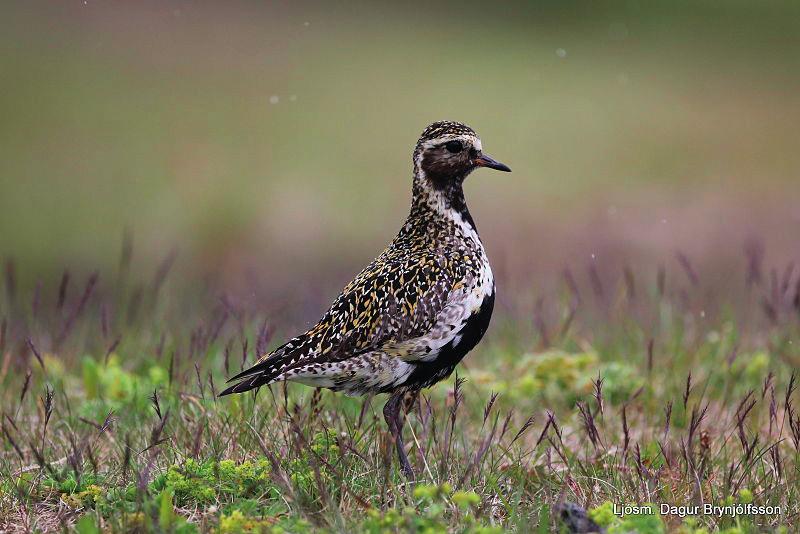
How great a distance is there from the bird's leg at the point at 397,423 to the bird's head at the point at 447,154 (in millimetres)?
1103

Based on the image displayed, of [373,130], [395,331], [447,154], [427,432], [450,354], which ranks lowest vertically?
[427,432]

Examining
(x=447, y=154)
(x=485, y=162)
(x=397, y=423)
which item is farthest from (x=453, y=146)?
(x=397, y=423)

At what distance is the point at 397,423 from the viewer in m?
4.97

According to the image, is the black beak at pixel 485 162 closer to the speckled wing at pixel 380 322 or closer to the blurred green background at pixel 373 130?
the speckled wing at pixel 380 322

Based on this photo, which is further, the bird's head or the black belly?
the bird's head

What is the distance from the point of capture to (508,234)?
1273 centimetres

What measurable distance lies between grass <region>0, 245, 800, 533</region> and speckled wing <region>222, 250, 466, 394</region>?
236 millimetres

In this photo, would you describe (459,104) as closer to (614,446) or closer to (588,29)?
(588,29)

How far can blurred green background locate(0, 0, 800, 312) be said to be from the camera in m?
12.4

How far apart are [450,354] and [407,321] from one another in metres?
0.28

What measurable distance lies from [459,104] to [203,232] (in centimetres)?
660

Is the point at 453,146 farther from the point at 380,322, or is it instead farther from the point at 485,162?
the point at 380,322

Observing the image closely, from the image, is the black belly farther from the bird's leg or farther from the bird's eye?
the bird's eye

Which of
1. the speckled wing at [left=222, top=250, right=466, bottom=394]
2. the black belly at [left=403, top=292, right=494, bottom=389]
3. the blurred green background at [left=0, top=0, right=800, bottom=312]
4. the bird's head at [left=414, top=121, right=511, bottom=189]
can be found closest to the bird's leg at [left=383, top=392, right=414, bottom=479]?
the black belly at [left=403, top=292, right=494, bottom=389]
